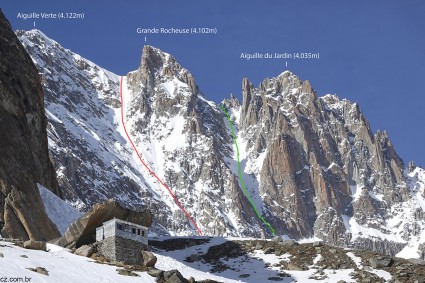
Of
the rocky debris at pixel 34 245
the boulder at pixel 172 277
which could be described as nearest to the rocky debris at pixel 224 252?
the rocky debris at pixel 34 245

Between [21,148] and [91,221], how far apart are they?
2467cm

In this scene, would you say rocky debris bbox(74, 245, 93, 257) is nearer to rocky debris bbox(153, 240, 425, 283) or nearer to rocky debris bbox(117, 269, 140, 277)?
rocky debris bbox(117, 269, 140, 277)

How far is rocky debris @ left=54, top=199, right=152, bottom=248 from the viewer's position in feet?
176

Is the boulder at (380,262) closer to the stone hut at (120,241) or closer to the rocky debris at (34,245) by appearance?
the stone hut at (120,241)

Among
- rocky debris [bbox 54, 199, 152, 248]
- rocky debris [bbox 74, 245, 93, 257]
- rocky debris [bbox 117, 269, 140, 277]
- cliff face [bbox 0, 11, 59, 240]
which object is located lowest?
rocky debris [bbox 117, 269, 140, 277]

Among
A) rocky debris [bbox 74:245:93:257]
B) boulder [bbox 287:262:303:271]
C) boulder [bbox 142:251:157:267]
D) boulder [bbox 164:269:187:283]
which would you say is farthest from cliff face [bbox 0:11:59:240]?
boulder [bbox 287:262:303:271]

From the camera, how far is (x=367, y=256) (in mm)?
70812

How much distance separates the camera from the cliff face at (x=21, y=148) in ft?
211

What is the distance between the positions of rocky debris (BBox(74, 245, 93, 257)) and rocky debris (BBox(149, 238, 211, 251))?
1223 inches

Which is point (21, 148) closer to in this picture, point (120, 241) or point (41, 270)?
point (120, 241)

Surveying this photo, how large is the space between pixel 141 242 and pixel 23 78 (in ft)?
137

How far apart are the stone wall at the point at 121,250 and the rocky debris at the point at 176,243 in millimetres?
30228

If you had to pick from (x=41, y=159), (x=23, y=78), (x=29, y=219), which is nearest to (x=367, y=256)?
(x=29, y=219)

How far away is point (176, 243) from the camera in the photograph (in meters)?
85.2
